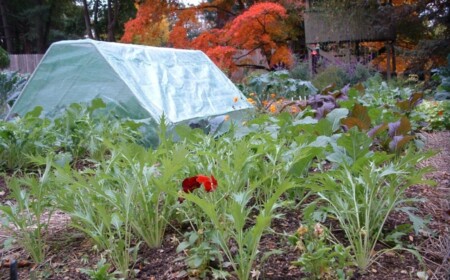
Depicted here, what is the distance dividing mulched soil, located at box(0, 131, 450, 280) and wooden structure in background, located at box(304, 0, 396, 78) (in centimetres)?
1456

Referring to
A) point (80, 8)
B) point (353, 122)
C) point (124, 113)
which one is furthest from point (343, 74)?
point (80, 8)

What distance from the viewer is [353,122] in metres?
3.09

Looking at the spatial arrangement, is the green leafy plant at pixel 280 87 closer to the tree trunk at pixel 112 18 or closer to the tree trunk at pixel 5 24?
the tree trunk at pixel 112 18

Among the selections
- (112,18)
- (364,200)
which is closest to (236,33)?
(364,200)

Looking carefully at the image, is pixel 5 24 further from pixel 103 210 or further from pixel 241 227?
pixel 241 227

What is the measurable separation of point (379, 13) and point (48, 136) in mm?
14046

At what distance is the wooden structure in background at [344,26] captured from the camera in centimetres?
1605

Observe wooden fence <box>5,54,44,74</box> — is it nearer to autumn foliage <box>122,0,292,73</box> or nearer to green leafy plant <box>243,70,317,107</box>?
autumn foliage <box>122,0,292,73</box>

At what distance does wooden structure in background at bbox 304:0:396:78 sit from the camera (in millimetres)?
16047

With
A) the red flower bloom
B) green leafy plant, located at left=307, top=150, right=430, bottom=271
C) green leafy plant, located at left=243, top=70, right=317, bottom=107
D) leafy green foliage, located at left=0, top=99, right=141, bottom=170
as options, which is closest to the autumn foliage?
green leafy plant, located at left=243, top=70, right=317, bottom=107

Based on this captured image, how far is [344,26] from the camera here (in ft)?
53.6

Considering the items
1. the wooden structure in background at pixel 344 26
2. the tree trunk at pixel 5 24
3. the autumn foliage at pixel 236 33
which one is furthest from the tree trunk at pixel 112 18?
the wooden structure in background at pixel 344 26

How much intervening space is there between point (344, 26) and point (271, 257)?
51.4ft

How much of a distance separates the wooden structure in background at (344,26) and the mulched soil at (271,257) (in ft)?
47.8
